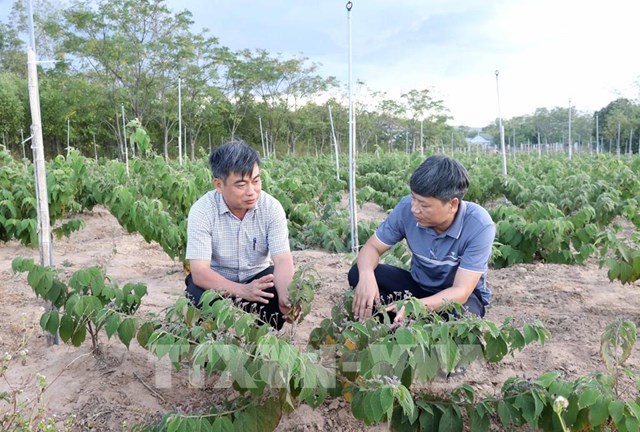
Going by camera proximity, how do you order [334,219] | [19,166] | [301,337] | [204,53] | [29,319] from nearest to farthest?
[301,337] → [29,319] → [334,219] → [19,166] → [204,53]

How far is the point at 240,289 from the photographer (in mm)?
2525

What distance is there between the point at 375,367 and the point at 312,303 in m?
2.02

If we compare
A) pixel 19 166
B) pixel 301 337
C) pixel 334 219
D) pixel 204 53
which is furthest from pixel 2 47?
pixel 301 337

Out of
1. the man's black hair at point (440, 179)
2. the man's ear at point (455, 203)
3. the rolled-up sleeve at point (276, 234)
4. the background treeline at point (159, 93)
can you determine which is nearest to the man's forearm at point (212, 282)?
the rolled-up sleeve at point (276, 234)

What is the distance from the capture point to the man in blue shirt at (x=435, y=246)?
7.79 ft

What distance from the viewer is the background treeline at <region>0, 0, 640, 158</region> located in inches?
797

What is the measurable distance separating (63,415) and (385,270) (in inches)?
59.2

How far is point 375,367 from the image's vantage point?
1.67 metres

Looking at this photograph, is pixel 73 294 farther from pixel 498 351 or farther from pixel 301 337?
pixel 498 351

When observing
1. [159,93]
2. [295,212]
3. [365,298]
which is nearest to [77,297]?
[365,298]

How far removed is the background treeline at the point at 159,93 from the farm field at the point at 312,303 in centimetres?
1132

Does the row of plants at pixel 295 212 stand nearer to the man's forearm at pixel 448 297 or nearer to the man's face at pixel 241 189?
the man's forearm at pixel 448 297

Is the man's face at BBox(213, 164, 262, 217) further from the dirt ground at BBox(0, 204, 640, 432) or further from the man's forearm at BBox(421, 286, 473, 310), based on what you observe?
the man's forearm at BBox(421, 286, 473, 310)

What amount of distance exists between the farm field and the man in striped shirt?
196mm
